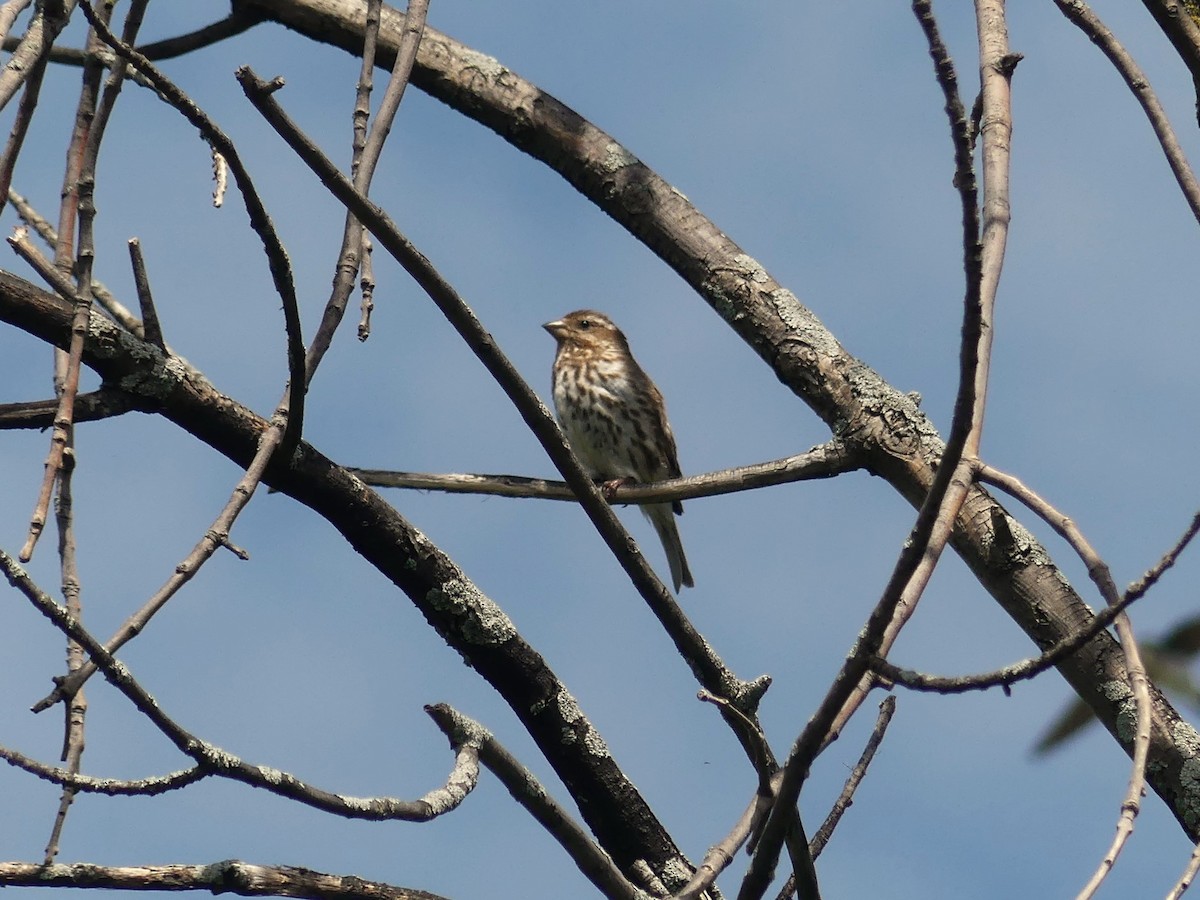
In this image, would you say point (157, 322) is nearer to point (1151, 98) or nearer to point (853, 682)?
point (853, 682)

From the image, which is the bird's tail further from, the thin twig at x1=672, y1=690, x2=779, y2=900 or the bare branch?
the bare branch

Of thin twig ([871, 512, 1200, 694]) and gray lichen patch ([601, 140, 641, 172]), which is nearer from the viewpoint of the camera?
thin twig ([871, 512, 1200, 694])

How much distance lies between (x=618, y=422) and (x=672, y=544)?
0.97 metres

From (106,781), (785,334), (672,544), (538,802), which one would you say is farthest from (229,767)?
(672,544)

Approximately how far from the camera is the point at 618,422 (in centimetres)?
883

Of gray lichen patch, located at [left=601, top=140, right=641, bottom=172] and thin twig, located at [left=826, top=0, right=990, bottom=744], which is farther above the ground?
gray lichen patch, located at [left=601, top=140, right=641, bottom=172]

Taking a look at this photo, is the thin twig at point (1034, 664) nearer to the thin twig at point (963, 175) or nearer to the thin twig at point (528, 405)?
the thin twig at point (963, 175)

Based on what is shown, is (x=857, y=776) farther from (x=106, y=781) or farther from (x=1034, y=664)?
(x=106, y=781)

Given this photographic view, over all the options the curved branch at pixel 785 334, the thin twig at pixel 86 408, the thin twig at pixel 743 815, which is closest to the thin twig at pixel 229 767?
the thin twig at pixel 743 815

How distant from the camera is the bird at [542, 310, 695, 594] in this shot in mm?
8828

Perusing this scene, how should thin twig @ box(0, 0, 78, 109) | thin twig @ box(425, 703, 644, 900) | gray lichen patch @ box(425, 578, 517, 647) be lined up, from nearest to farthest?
thin twig @ box(0, 0, 78, 109) < thin twig @ box(425, 703, 644, 900) < gray lichen patch @ box(425, 578, 517, 647)

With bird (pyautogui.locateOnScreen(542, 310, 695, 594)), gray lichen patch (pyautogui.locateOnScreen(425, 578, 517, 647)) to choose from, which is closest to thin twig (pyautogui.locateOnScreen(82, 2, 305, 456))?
gray lichen patch (pyautogui.locateOnScreen(425, 578, 517, 647))

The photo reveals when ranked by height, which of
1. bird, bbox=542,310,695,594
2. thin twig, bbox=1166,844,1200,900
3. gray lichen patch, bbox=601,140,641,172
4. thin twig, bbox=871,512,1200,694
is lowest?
thin twig, bbox=1166,844,1200,900

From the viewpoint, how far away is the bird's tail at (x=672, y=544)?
929cm
